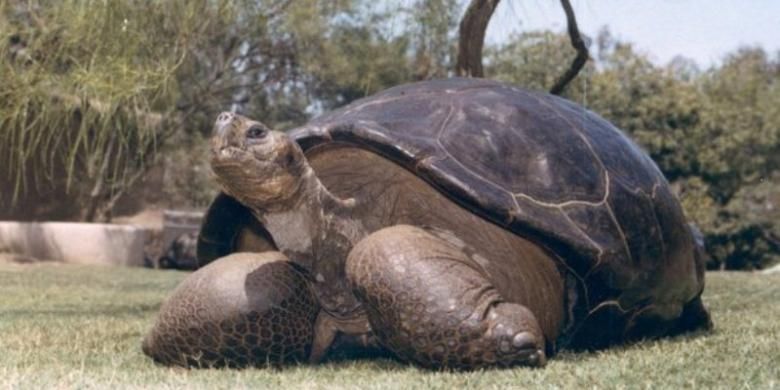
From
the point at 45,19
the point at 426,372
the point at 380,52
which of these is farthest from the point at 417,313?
the point at 380,52

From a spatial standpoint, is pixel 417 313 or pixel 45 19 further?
pixel 45 19

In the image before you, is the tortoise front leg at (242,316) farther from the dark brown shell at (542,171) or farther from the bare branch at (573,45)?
the bare branch at (573,45)

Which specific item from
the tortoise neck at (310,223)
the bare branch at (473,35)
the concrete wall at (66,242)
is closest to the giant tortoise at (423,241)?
the tortoise neck at (310,223)

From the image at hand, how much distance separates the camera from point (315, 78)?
60.3 ft

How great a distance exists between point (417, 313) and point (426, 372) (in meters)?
0.18

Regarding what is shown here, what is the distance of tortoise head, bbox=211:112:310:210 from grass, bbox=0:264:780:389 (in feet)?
1.62

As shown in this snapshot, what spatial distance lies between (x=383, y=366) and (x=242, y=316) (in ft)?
1.41

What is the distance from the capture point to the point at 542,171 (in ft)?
11.4

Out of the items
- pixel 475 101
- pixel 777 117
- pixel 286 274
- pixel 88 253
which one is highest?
pixel 475 101

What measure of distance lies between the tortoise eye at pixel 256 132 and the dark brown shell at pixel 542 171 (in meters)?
0.33

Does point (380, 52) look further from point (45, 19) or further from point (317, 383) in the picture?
point (317, 383)

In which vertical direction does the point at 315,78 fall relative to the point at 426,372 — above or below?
below

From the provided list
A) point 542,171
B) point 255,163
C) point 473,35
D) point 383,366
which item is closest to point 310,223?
point 255,163

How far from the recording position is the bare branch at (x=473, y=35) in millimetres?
6773
